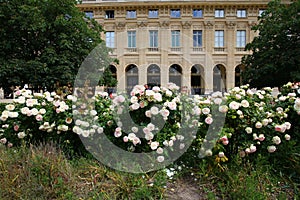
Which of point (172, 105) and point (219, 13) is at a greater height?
point (219, 13)

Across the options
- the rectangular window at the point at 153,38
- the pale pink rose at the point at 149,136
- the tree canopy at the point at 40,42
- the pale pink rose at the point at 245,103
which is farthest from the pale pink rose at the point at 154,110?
the rectangular window at the point at 153,38

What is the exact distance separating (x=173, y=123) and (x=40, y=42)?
11932 mm

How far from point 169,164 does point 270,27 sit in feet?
48.2

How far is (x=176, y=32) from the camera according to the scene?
3228 cm

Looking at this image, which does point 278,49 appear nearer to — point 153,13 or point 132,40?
point 132,40

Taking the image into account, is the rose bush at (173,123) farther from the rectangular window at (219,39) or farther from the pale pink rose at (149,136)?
the rectangular window at (219,39)

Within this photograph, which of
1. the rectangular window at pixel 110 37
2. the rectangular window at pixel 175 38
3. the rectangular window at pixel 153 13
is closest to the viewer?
the rectangular window at pixel 175 38

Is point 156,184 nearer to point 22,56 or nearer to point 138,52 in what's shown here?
point 22,56

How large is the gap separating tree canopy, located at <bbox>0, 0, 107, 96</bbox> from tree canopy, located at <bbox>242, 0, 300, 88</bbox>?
10463 millimetres

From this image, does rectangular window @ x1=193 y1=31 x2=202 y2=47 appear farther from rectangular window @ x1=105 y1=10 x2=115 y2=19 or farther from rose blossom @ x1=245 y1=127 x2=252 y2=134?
rose blossom @ x1=245 y1=127 x2=252 y2=134

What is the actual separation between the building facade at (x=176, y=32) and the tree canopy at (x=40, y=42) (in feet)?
57.3

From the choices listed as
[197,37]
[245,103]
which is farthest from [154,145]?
[197,37]

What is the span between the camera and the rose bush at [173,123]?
10.8ft

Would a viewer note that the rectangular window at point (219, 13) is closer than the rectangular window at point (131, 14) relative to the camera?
No
